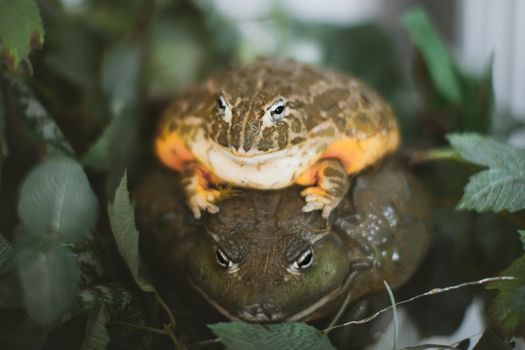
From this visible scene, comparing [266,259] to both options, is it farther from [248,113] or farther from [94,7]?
[94,7]

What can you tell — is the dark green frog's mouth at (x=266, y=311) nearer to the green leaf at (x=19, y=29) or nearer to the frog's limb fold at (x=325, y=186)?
the frog's limb fold at (x=325, y=186)

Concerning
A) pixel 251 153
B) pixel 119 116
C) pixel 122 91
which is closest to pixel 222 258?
pixel 251 153

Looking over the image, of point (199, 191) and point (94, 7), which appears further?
point (94, 7)

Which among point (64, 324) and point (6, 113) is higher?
point (6, 113)

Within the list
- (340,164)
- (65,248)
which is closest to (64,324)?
(65,248)

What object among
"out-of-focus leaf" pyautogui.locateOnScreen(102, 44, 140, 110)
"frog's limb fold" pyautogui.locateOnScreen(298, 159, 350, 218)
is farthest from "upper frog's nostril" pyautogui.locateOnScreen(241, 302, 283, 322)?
"out-of-focus leaf" pyautogui.locateOnScreen(102, 44, 140, 110)

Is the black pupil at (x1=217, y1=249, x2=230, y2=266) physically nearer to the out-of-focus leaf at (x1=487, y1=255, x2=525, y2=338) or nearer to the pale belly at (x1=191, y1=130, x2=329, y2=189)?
the pale belly at (x1=191, y1=130, x2=329, y2=189)

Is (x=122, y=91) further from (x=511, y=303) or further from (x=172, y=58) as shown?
(x=511, y=303)

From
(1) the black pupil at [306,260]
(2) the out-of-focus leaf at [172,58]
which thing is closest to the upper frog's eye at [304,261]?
(1) the black pupil at [306,260]
